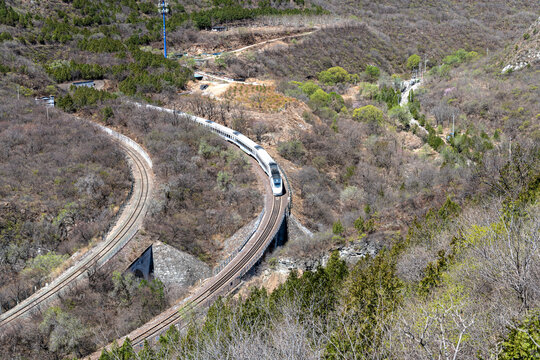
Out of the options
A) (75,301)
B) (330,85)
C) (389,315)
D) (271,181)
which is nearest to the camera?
(389,315)

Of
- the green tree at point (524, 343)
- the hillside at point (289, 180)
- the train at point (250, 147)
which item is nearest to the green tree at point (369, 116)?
the hillside at point (289, 180)

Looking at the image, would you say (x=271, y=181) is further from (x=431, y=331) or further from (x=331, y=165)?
(x=431, y=331)

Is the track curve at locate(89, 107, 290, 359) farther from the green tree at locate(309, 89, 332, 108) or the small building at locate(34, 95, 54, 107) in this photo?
the small building at locate(34, 95, 54, 107)

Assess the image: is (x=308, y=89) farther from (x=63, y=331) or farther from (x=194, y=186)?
(x=63, y=331)

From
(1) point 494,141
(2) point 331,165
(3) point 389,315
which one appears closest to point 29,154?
(2) point 331,165

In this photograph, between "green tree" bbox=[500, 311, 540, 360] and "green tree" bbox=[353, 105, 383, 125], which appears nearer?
"green tree" bbox=[500, 311, 540, 360]

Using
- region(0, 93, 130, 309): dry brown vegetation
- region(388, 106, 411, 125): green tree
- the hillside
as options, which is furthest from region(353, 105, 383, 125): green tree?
region(0, 93, 130, 309): dry brown vegetation

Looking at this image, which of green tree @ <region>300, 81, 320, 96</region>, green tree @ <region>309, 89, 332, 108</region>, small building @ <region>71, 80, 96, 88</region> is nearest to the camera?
small building @ <region>71, 80, 96, 88</region>
